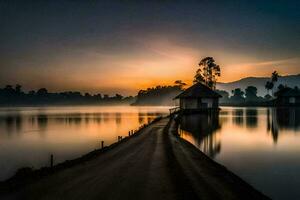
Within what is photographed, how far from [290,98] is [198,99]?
5023cm

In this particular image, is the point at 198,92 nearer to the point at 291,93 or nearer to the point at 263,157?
the point at 263,157

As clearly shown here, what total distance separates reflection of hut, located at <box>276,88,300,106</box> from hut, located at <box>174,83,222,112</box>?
3998 cm

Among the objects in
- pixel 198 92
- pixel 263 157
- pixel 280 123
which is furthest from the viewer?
pixel 198 92

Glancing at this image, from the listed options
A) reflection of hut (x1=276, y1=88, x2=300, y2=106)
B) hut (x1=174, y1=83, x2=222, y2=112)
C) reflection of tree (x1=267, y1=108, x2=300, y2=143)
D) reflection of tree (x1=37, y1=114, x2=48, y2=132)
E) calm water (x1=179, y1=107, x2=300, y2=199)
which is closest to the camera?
calm water (x1=179, y1=107, x2=300, y2=199)

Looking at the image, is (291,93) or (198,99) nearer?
(198,99)

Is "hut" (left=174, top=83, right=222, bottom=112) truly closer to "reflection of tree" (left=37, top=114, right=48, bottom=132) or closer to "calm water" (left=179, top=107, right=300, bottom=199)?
"reflection of tree" (left=37, top=114, right=48, bottom=132)

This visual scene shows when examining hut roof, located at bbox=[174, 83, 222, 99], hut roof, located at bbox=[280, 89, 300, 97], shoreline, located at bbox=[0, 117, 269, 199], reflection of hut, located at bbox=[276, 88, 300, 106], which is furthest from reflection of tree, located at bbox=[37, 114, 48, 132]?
reflection of hut, located at bbox=[276, 88, 300, 106]

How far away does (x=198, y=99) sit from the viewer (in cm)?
6906

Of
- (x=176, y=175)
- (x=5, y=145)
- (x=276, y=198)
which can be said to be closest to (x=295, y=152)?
(x=276, y=198)

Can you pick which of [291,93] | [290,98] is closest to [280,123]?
[291,93]

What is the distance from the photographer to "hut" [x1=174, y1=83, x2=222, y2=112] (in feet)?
219

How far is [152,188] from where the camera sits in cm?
1128

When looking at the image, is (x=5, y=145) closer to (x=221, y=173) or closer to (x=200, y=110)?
(x=221, y=173)

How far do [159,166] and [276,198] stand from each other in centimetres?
568
